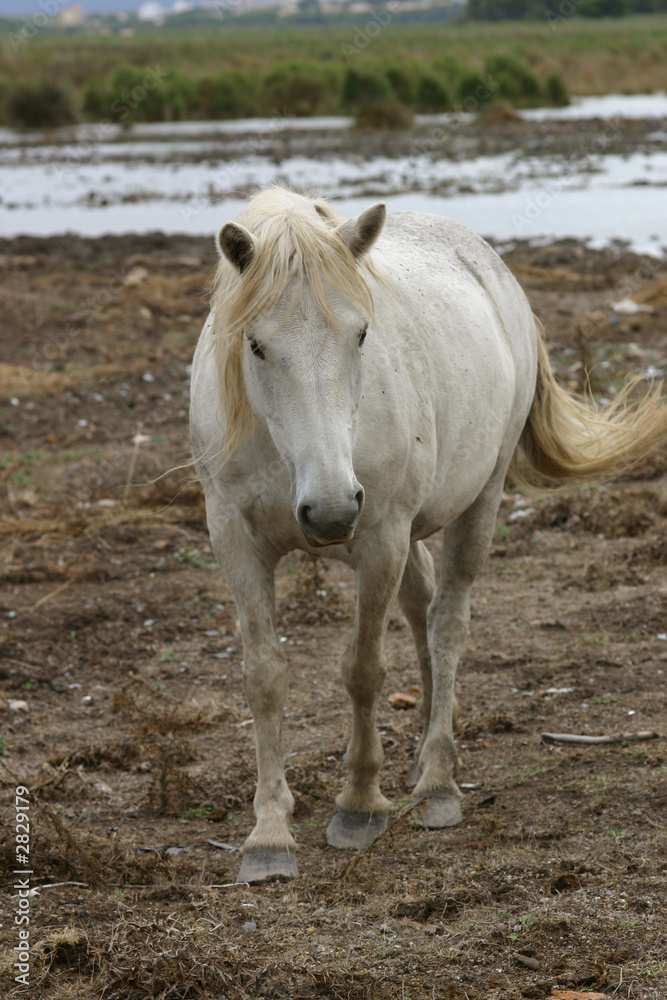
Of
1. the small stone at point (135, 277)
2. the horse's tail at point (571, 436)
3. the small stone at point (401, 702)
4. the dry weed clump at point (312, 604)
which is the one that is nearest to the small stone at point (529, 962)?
the small stone at point (401, 702)

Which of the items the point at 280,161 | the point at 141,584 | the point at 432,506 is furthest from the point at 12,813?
the point at 280,161

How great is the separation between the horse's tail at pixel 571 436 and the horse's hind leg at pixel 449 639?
470mm

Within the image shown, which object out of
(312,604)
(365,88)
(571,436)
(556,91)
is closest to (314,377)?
(571,436)

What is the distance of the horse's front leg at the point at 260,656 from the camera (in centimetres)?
339

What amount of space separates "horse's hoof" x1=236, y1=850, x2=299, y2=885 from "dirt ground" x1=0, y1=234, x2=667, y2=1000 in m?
0.04

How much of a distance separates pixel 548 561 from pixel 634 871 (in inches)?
128

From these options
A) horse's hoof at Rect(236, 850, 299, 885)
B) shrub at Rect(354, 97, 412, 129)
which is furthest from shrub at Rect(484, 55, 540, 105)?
horse's hoof at Rect(236, 850, 299, 885)

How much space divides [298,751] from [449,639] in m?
0.79

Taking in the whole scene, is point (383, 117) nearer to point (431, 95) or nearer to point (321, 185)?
point (431, 95)

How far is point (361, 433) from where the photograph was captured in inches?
128

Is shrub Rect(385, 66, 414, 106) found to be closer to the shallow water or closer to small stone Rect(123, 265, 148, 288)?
the shallow water

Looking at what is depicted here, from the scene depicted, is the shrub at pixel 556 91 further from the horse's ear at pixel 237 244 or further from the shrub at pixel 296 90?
the horse's ear at pixel 237 244

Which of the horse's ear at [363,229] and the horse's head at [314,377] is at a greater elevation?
the horse's ear at [363,229]

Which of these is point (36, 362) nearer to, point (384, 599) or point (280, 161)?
point (384, 599)
